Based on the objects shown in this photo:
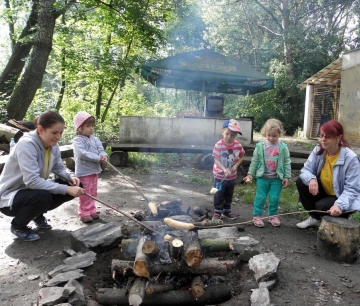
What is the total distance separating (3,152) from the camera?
781cm

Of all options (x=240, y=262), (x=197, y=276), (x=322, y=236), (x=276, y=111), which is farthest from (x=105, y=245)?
(x=276, y=111)

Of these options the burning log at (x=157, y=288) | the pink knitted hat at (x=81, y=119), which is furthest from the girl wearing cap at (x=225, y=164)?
the burning log at (x=157, y=288)

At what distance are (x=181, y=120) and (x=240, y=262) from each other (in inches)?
231

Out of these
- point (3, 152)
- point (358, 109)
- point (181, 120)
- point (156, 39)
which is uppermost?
point (156, 39)

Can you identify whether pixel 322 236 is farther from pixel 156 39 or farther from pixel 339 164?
pixel 156 39

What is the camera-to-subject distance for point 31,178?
10.9ft

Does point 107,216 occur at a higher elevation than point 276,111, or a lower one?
lower

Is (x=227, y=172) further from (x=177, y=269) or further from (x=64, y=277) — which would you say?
(x=64, y=277)

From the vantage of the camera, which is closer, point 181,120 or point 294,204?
point 294,204

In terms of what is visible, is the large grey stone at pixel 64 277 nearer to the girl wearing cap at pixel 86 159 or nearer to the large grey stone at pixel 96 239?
the large grey stone at pixel 96 239

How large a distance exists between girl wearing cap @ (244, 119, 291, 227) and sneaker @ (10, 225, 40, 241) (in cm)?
268

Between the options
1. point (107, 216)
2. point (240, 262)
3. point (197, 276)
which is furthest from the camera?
point (107, 216)

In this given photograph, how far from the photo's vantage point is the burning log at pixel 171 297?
249 centimetres

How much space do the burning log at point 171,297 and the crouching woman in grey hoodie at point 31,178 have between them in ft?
4.00
